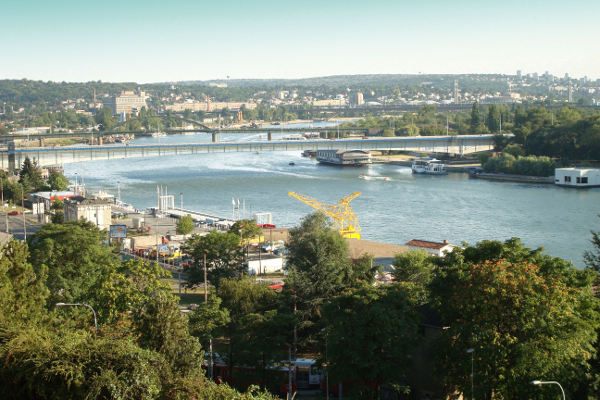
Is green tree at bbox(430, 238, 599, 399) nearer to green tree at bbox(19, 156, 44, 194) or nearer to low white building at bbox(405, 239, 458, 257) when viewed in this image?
low white building at bbox(405, 239, 458, 257)

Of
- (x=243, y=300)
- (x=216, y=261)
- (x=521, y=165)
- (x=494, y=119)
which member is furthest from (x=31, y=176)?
(x=494, y=119)

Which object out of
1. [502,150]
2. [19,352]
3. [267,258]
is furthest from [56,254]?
[502,150]

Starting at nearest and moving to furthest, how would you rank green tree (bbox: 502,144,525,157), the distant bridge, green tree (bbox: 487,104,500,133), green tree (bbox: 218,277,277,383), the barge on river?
1. green tree (bbox: 218,277,277,383)
2. green tree (bbox: 502,144,525,157)
3. the barge on river
4. the distant bridge
5. green tree (bbox: 487,104,500,133)

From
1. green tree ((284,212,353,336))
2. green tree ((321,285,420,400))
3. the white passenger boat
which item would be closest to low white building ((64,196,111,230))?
green tree ((284,212,353,336))

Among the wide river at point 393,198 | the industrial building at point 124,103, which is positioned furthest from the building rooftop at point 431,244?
the industrial building at point 124,103

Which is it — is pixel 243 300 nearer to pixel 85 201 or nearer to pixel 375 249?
pixel 375 249

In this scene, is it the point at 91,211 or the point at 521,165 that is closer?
the point at 91,211

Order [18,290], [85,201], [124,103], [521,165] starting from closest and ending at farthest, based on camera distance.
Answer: [18,290] → [85,201] → [521,165] → [124,103]

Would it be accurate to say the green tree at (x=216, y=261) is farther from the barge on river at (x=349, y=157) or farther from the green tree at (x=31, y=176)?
the barge on river at (x=349, y=157)
